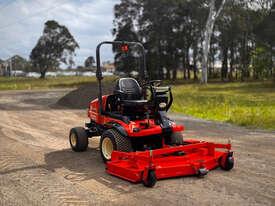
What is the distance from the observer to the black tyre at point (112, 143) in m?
8.19

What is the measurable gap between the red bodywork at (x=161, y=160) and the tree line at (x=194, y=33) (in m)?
43.0

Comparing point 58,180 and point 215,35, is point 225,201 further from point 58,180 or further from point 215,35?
point 215,35

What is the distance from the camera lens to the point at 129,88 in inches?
353

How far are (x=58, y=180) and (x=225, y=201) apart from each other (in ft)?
9.00

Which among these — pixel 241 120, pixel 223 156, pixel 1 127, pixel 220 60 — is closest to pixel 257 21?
pixel 220 60

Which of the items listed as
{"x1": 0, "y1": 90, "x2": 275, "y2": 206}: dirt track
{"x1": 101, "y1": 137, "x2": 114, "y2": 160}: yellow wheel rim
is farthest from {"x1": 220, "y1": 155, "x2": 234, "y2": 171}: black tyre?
{"x1": 101, "y1": 137, "x2": 114, "y2": 160}: yellow wheel rim

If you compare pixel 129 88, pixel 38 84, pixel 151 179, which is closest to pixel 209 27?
pixel 38 84

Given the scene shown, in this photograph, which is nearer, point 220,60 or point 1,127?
point 1,127

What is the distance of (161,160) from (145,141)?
0.92m

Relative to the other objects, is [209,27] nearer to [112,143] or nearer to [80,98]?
[80,98]

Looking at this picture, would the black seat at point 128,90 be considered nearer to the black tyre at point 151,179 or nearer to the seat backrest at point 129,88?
the seat backrest at point 129,88

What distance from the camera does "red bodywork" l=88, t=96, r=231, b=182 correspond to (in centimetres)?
734

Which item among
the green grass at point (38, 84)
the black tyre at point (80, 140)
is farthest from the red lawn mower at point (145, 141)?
the green grass at point (38, 84)

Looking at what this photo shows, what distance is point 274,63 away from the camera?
176ft
